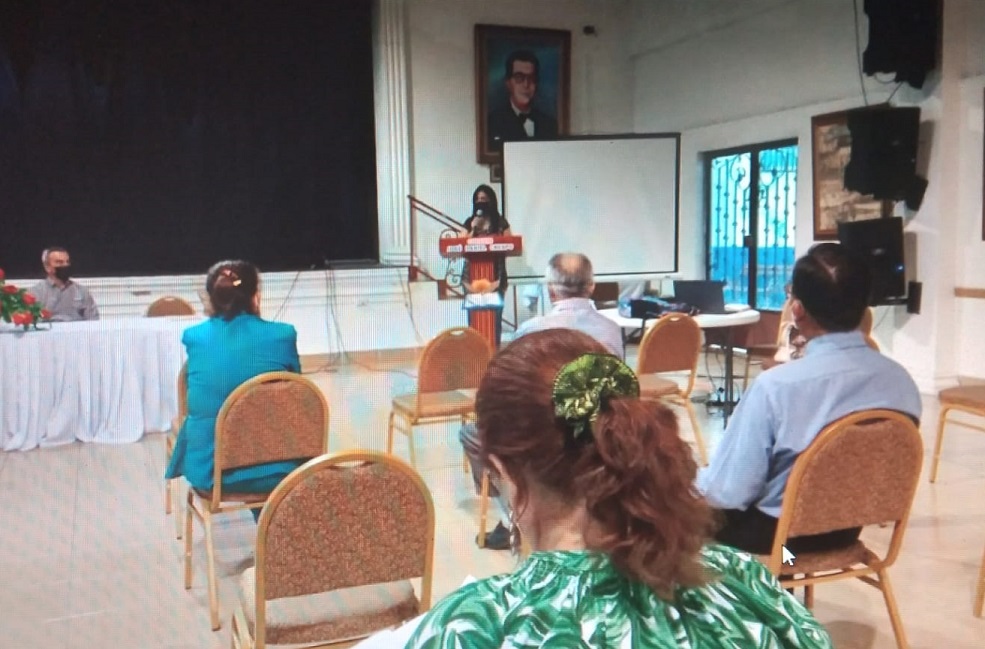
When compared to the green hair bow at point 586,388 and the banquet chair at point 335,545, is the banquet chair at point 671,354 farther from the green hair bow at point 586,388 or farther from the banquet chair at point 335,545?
the green hair bow at point 586,388

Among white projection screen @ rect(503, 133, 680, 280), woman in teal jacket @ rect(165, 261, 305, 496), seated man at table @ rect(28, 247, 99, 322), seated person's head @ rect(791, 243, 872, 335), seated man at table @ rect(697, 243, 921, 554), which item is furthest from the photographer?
white projection screen @ rect(503, 133, 680, 280)

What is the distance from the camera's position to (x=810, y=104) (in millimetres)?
6980

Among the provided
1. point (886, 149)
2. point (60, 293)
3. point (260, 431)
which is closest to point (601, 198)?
point (886, 149)

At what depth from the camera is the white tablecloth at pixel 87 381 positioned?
14.7 feet

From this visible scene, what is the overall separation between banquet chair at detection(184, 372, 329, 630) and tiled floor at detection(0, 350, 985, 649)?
1.12 ft

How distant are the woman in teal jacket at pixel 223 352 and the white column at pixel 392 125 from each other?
17.8 ft

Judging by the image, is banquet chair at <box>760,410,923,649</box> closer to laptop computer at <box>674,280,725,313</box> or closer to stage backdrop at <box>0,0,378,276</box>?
laptop computer at <box>674,280,725,313</box>

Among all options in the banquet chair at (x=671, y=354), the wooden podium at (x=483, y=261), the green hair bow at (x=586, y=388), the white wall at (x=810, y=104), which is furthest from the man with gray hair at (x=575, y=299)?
the white wall at (x=810, y=104)

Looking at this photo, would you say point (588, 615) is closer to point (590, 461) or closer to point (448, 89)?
point (590, 461)

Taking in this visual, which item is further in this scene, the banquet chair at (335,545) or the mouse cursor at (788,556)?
the mouse cursor at (788,556)

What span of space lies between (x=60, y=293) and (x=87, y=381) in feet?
3.61

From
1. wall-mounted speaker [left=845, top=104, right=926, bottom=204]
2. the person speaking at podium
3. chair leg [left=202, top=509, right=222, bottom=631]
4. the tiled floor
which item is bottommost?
the tiled floor

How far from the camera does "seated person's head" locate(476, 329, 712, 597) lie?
33.1 inches

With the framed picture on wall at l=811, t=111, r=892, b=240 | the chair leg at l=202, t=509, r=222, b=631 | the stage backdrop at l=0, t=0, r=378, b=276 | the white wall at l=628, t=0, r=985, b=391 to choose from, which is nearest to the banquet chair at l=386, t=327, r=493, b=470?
the chair leg at l=202, t=509, r=222, b=631
